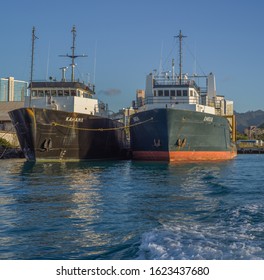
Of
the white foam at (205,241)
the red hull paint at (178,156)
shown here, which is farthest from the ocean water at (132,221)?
the red hull paint at (178,156)

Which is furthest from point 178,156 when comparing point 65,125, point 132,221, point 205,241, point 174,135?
point 205,241

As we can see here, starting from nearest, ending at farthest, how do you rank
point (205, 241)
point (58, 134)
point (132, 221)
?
point (205, 241) < point (132, 221) < point (58, 134)

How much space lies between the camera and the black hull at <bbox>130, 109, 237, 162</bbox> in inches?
1287

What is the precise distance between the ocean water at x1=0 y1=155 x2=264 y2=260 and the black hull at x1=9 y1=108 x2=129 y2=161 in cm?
1261

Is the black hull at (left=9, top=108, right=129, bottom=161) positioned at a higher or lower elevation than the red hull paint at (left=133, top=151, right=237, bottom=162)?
higher

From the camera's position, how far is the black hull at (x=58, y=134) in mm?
31312

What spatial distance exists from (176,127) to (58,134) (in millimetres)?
8978

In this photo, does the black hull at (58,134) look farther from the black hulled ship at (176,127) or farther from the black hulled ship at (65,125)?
the black hulled ship at (176,127)

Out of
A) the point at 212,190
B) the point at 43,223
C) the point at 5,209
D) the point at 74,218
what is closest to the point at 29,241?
the point at 43,223

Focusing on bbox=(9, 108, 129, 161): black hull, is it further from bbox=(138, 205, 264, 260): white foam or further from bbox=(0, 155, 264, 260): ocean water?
bbox=(138, 205, 264, 260): white foam

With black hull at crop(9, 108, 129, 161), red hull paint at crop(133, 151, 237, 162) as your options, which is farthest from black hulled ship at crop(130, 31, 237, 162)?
black hull at crop(9, 108, 129, 161)

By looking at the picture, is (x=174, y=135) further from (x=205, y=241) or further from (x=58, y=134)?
(x=205, y=241)

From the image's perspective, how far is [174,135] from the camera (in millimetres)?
32750

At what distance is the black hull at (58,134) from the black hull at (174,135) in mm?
3366
